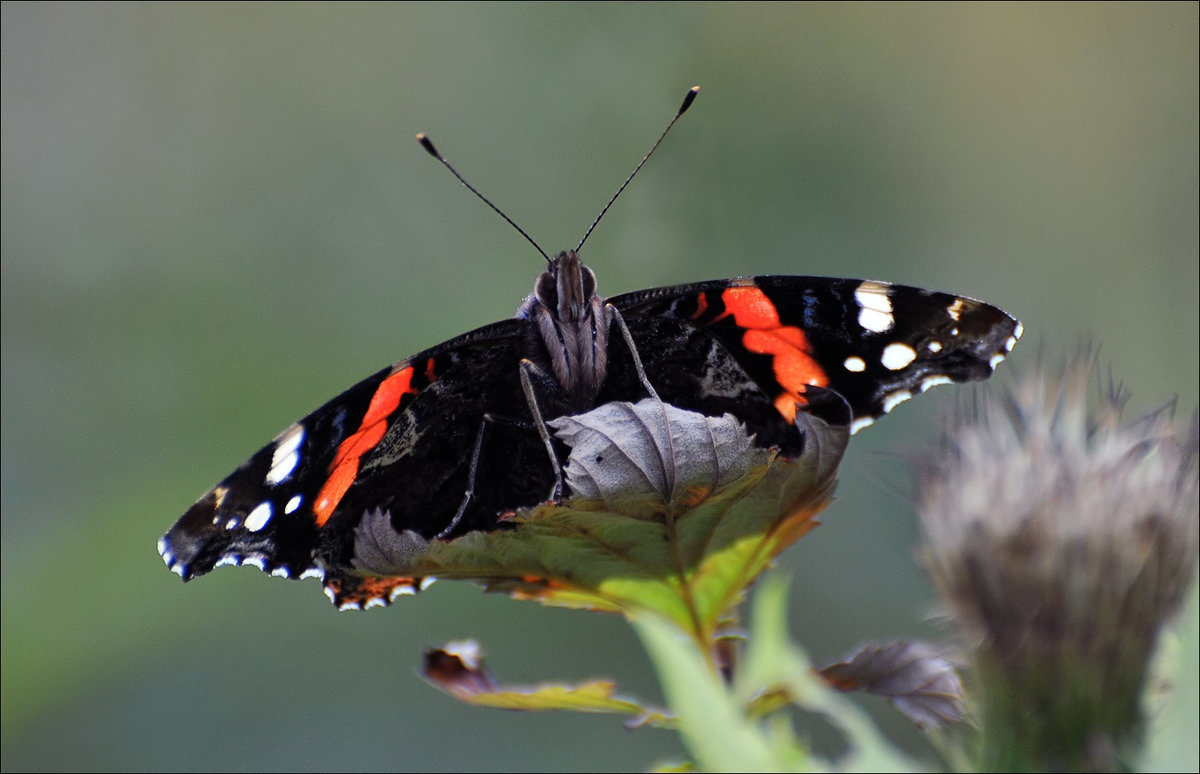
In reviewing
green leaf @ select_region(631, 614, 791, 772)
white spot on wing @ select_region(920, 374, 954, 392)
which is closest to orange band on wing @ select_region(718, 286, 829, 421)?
white spot on wing @ select_region(920, 374, 954, 392)

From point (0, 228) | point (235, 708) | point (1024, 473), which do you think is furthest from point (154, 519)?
point (1024, 473)

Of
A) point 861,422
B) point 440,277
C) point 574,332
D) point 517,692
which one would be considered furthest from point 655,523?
point 440,277

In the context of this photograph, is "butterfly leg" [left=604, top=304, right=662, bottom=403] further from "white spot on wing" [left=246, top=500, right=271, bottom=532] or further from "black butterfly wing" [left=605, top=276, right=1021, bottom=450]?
"white spot on wing" [left=246, top=500, right=271, bottom=532]

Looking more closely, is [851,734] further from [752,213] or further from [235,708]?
[752,213]

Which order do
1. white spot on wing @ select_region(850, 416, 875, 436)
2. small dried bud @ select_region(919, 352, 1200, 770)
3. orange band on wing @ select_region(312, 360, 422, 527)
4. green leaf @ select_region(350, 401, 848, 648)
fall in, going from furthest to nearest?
orange band on wing @ select_region(312, 360, 422, 527)
white spot on wing @ select_region(850, 416, 875, 436)
green leaf @ select_region(350, 401, 848, 648)
small dried bud @ select_region(919, 352, 1200, 770)

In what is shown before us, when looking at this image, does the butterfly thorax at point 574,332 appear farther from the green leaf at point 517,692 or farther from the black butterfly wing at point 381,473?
the green leaf at point 517,692
